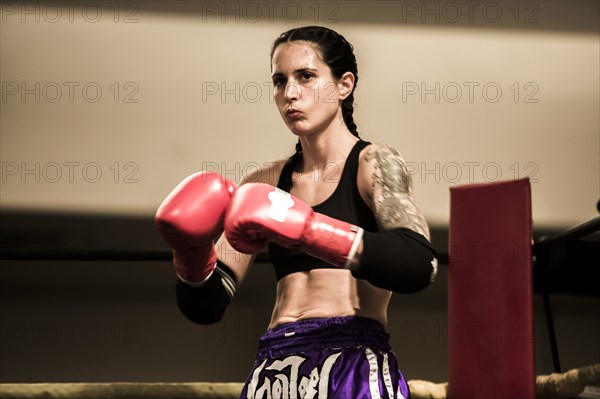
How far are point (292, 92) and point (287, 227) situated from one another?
1.62 ft

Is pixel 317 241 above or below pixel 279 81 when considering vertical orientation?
below

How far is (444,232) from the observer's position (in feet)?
11.6

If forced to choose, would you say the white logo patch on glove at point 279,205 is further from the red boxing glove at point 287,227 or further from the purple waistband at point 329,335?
the purple waistband at point 329,335

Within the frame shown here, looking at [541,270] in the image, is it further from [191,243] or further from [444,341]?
[191,243]

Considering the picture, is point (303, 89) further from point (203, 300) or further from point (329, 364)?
point (329, 364)

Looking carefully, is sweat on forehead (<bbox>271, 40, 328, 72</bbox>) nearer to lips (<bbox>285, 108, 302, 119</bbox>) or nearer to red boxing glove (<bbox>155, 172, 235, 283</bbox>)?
lips (<bbox>285, 108, 302, 119</bbox>)

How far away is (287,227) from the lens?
158 centimetres

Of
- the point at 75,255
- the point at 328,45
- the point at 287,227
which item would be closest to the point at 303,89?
the point at 328,45

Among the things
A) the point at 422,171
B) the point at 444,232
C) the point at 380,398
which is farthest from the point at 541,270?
the point at 380,398

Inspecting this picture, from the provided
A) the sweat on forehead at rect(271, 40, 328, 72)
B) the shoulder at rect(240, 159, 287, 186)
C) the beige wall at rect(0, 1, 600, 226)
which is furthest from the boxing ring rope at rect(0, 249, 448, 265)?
the sweat on forehead at rect(271, 40, 328, 72)

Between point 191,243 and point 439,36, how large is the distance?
242 centimetres

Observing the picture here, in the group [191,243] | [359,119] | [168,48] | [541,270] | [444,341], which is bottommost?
[444,341]

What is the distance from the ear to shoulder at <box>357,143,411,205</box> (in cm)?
25

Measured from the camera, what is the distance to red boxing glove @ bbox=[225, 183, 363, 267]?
1.58 metres
